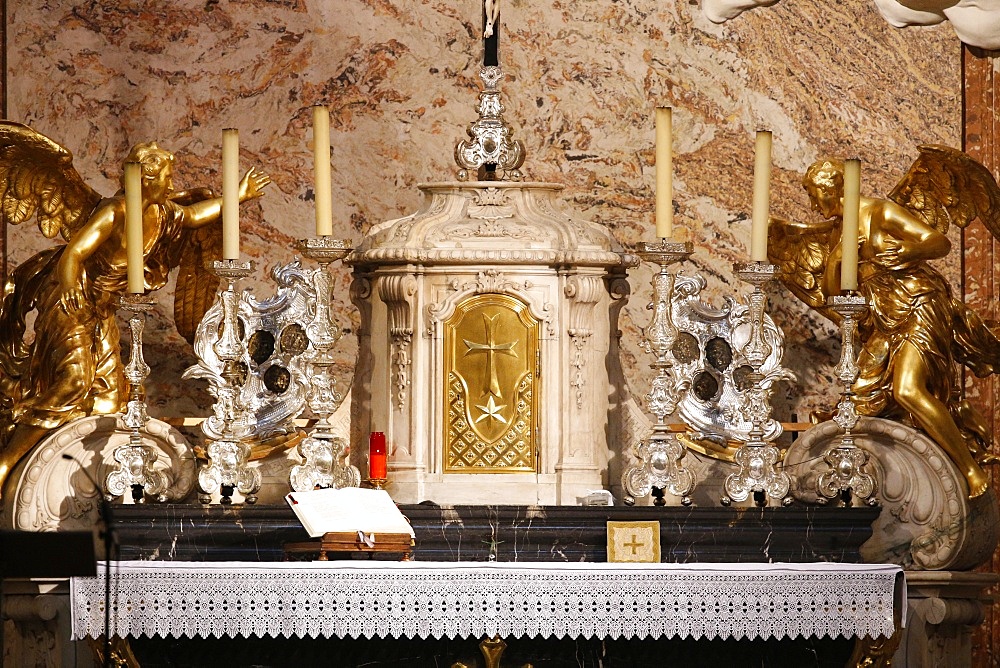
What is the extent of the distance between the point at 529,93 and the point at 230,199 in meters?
2.57

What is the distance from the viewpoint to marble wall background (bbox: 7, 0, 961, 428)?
8.58 metres

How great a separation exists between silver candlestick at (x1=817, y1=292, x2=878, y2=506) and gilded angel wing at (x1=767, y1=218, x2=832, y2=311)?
2.41 ft

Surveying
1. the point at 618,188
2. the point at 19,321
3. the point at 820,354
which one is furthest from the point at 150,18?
the point at 820,354

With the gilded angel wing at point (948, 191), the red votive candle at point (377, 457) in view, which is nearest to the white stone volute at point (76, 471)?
the red votive candle at point (377, 457)

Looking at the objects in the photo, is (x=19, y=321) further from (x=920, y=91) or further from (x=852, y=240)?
(x=920, y=91)

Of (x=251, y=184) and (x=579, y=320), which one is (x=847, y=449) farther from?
(x=251, y=184)

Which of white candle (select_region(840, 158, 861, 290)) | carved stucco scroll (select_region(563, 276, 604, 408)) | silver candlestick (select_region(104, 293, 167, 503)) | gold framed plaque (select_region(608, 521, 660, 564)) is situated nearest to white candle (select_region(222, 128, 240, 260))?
silver candlestick (select_region(104, 293, 167, 503))

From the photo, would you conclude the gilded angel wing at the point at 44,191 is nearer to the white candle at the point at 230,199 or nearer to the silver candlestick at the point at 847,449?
the white candle at the point at 230,199

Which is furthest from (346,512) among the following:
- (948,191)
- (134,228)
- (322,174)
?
(948,191)

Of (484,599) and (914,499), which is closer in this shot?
(484,599)

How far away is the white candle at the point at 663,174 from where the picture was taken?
A: 6402 millimetres

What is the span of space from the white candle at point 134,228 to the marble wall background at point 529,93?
77.9 inches

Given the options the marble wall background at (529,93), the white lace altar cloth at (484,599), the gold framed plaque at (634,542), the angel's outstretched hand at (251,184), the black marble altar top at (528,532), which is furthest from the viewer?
the marble wall background at (529,93)

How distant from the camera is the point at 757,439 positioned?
6594 mm
